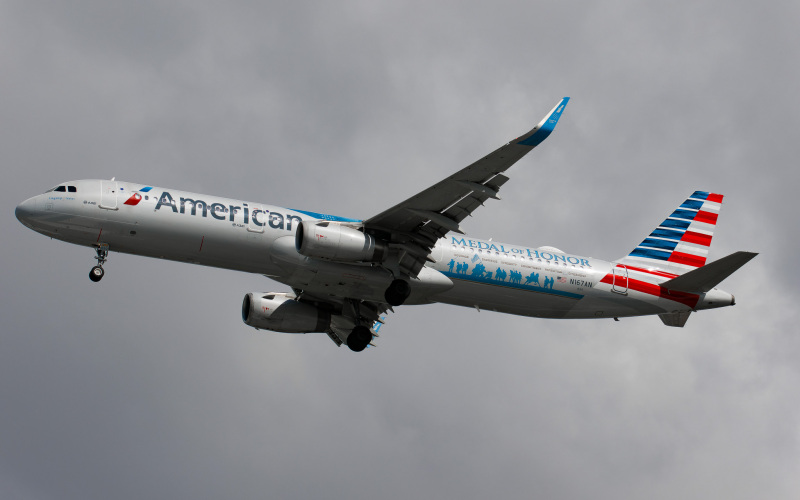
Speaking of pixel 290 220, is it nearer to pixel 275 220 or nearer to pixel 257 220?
pixel 275 220

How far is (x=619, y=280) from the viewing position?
4431 cm

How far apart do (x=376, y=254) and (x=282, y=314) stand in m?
8.98

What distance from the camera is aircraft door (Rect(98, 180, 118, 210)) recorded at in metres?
37.5

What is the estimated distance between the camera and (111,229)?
37.6 meters

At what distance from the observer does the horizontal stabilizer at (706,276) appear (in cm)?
4147

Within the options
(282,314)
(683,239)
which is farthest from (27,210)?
(683,239)

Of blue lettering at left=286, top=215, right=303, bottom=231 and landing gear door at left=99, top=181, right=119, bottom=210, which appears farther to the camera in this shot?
blue lettering at left=286, top=215, right=303, bottom=231

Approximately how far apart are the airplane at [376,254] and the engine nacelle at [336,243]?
0.16 ft

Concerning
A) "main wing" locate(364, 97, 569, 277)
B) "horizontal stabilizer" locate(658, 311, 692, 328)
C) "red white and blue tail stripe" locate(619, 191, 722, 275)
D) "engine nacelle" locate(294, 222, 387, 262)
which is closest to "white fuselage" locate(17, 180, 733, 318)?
"horizontal stabilizer" locate(658, 311, 692, 328)

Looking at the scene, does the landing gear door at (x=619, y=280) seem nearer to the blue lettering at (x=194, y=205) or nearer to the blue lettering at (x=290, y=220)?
the blue lettering at (x=290, y=220)

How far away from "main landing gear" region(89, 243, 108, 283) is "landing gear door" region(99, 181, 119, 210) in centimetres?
161

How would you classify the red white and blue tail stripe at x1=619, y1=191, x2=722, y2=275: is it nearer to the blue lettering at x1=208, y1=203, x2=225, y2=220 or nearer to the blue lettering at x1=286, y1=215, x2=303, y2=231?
the blue lettering at x1=286, y1=215, x2=303, y2=231

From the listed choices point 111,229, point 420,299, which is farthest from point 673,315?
point 111,229

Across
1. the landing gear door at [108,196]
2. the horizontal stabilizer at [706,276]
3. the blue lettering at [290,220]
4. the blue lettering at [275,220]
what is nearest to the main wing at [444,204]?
the blue lettering at [290,220]
